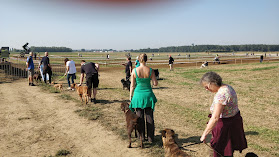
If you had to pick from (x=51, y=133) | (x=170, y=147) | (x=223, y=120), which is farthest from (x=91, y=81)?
(x=223, y=120)

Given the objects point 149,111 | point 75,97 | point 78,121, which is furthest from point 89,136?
point 75,97

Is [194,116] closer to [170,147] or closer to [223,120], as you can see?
[170,147]

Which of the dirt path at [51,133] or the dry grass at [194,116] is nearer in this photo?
the dirt path at [51,133]

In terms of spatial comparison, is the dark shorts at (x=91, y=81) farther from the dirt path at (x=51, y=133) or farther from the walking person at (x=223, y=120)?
the walking person at (x=223, y=120)

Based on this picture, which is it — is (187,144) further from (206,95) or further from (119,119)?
(206,95)

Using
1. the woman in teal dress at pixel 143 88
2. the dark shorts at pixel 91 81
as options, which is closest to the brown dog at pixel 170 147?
the woman in teal dress at pixel 143 88

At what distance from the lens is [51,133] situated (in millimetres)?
5742

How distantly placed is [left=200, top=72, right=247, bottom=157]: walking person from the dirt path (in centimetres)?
223

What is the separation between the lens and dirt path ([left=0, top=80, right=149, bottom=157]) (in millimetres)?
4695

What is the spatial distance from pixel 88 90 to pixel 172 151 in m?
5.73

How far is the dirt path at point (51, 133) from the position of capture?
470 centimetres

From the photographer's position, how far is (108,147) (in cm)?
487

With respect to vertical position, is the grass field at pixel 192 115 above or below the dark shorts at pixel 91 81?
below

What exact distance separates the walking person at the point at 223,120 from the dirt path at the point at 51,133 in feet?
7.32
